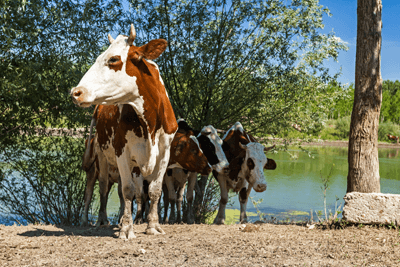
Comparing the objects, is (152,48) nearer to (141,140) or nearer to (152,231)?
(141,140)

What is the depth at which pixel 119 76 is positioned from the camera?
402cm

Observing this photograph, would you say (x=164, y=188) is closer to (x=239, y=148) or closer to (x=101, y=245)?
(x=239, y=148)

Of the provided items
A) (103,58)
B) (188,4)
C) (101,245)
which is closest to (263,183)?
(101,245)

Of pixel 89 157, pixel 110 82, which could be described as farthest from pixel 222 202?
pixel 110 82

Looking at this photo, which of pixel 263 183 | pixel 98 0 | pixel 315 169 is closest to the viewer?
pixel 263 183

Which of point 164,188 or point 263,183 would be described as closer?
point 263,183

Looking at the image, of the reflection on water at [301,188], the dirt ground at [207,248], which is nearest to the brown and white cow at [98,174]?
the dirt ground at [207,248]

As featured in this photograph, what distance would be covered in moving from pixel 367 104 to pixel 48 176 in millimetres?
6739

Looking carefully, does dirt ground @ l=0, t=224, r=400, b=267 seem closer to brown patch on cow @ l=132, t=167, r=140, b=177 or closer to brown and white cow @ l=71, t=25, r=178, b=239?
brown and white cow @ l=71, t=25, r=178, b=239

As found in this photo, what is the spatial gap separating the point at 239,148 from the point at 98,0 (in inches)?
166

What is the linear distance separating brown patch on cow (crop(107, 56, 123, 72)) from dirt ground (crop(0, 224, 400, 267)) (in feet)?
6.71

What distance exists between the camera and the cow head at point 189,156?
606 centimetres

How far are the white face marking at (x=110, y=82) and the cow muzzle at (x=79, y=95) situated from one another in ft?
0.07

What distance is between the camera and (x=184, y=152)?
6.14 meters
